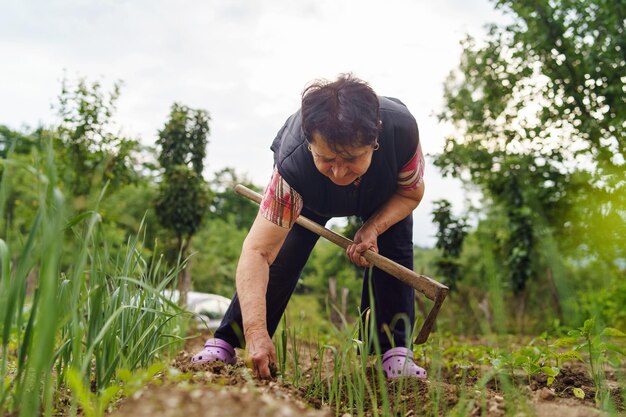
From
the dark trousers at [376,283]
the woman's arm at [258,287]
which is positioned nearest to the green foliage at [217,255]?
the dark trousers at [376,283]

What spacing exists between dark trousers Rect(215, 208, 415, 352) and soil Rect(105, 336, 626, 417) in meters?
0.28

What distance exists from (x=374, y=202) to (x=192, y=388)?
1562 millimetres

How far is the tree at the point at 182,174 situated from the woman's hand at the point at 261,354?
25.5 feet

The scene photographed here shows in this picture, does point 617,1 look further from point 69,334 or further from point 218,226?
point 218,226

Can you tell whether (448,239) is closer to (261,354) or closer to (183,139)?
(183,139)

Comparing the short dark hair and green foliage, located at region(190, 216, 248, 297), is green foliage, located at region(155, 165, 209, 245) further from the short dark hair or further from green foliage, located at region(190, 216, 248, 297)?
green foliage, located at region(190, 216, 248, 297)

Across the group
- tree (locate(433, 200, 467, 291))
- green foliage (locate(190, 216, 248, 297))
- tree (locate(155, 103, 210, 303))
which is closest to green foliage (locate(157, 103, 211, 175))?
tree (locate(155, 103, 210, 303))

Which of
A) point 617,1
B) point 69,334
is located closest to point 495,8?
point 617,1

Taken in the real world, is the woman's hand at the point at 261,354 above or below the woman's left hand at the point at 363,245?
below

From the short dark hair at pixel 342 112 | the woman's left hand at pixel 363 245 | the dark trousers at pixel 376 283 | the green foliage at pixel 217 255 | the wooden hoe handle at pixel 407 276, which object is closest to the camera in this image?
the short dark hair at pixel 342 112

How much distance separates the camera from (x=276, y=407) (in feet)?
3.71

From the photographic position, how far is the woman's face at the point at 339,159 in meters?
2.15

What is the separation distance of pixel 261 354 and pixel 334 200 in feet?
2.53

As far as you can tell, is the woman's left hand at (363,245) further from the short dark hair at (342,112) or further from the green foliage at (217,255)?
the green foliage at (217,255)
